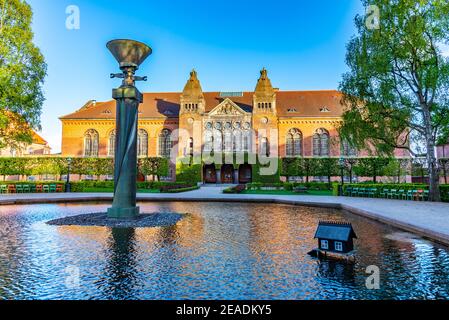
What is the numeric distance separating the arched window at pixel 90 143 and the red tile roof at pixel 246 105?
105 inches

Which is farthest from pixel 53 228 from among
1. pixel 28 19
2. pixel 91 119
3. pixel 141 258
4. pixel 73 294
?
pixel 91 119

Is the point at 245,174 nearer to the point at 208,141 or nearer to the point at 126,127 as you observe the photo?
the point at 208,141

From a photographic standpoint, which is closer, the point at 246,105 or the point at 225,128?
the point at 225,128

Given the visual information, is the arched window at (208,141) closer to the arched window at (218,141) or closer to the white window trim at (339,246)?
the arched window at (218,141)

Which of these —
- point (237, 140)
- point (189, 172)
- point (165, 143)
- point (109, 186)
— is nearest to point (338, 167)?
point (237, 140)

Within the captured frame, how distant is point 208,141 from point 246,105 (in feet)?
30.3

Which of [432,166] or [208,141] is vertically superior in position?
[208,141]

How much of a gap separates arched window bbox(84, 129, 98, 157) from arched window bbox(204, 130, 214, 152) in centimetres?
Answer: 1881

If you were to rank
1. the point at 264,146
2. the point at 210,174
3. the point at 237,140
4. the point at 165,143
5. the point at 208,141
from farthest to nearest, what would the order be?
1. the point at 165,143
2. the point at 210,174
3. the point at 208,141
4. the point at 237,140
5. the point at 264,146

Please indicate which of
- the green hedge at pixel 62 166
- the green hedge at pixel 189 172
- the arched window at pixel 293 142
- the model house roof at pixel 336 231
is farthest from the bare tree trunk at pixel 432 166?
the green hedge at pixel 62 166

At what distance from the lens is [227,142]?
4300 centimetres

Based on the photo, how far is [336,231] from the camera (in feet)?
18.1

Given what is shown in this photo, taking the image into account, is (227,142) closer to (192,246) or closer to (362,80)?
(362,80)

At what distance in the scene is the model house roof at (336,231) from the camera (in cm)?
537
